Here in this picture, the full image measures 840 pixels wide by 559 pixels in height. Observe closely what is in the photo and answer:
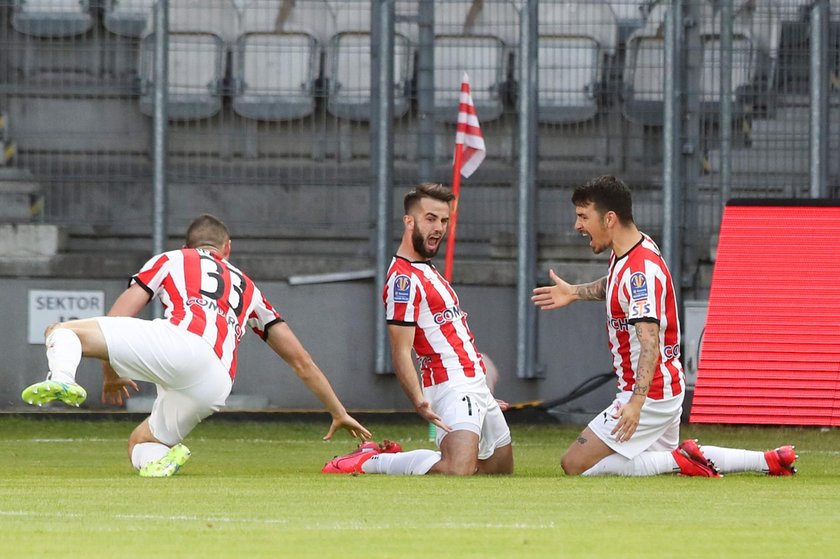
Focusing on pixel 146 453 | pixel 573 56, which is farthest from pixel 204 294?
pixel 573 56

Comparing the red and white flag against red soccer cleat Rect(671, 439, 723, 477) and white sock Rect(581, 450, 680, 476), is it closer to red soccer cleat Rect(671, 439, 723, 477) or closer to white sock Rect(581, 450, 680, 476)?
white sock Rect(581, 450, 680, 476)

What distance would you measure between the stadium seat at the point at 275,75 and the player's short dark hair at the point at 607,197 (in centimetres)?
695

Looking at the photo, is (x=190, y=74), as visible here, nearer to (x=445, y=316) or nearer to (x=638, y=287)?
(x=445, y=316)

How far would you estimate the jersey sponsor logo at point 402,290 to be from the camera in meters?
8.55

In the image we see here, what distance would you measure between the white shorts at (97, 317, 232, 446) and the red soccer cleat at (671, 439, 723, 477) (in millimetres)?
2310

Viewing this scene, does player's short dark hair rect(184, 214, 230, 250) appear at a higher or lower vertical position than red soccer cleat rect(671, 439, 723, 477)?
higher

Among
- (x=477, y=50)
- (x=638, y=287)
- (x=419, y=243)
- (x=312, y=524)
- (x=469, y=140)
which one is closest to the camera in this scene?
(x=312, y=524)

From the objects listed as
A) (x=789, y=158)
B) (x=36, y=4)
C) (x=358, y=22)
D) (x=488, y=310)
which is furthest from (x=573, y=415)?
(x=36, y=4)

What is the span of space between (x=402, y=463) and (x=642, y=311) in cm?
146

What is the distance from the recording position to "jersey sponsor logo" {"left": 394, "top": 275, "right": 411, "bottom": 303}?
855 centimetres

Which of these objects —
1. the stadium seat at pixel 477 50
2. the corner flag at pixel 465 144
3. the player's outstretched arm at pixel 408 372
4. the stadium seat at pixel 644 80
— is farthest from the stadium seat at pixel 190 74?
the player's outstretched arm at pixel 408 372

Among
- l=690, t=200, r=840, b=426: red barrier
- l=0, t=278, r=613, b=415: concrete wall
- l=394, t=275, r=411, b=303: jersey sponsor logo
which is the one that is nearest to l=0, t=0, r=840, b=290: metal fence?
l=0, t=278, r=613, b=415: concrete wall

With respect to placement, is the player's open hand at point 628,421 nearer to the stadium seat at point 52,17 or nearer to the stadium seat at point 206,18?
the stadium seat at point 206,18

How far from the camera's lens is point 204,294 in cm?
Result: 821
